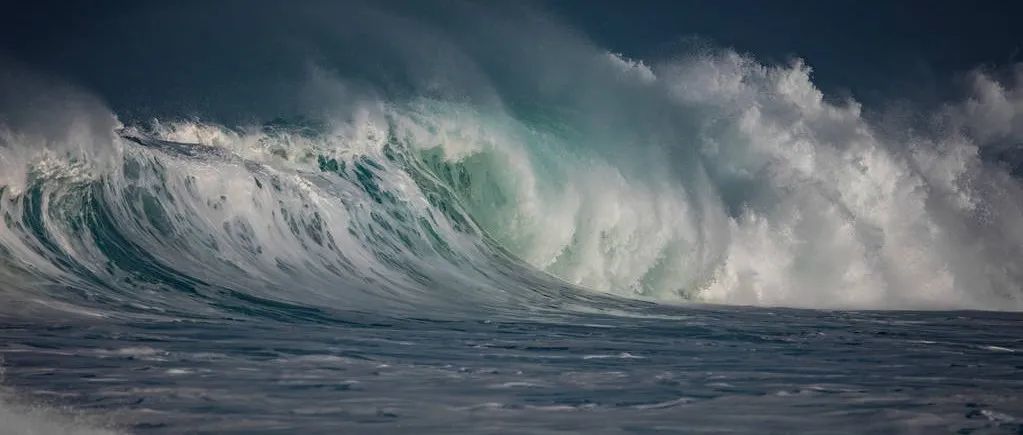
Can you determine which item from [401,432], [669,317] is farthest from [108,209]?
[401,432]

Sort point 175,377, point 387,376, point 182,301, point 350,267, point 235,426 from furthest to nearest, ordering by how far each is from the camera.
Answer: point 350,267
point 182,301
point 387,376
point 175,377
point 235,426

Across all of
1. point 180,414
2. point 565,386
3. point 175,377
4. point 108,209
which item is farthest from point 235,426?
point 108,209

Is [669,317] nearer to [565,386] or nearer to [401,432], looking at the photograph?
[565,386]

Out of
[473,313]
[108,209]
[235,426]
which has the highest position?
[108,209]

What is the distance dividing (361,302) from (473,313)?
1457mm

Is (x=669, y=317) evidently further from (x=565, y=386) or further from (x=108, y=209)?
(x=108, y=209)

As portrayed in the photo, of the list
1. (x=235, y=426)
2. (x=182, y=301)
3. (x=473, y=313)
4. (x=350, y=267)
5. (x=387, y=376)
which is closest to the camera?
(x=235, y=426)

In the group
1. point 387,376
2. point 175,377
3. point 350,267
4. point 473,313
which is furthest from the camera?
point 350,267

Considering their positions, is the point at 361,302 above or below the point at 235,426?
above

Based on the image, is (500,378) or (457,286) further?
(457,286)

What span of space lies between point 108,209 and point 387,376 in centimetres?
820

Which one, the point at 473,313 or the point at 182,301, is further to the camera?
the point at 473,313

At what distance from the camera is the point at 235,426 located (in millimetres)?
5117

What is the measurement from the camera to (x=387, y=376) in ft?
22.7
